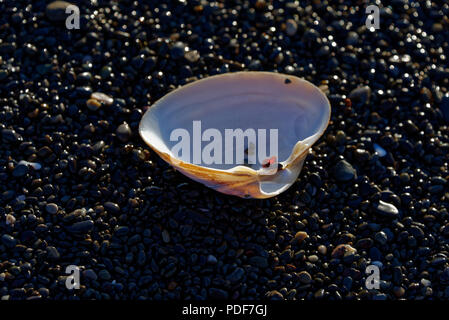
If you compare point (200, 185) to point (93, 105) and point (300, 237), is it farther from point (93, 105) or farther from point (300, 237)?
point (93, 105)

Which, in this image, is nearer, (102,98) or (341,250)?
(341,250)

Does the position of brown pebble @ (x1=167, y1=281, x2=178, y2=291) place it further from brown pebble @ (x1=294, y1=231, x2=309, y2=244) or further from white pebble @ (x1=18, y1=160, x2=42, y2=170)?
white pebble @ (x1=18, y1=160, x2=42, y2=170)

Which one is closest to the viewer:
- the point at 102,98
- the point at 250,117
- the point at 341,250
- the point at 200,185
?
the point at 341,250

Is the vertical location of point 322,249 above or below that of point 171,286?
above

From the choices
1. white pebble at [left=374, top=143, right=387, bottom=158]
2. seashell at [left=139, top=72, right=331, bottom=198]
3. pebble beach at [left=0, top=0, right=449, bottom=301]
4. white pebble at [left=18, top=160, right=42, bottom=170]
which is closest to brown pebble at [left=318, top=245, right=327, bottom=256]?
pebble beach at [left=0, top=0, right=449, bottom=301]

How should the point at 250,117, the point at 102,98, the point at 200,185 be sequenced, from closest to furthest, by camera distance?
the point at 200,185, the point at 250,117, the point at 102,98

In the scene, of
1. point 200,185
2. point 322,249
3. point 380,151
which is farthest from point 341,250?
point 200,185

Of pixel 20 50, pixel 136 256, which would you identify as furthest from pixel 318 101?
pixel 20 50

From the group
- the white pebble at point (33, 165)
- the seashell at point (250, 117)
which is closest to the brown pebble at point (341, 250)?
the seashell at point (250, 117)

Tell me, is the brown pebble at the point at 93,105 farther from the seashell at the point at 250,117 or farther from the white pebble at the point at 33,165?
the white pebble at the point at 33,165
